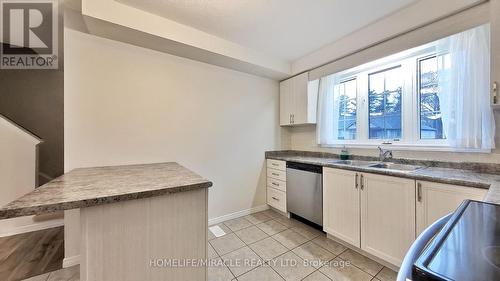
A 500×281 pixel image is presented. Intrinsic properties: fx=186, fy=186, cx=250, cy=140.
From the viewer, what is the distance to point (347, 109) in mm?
2748

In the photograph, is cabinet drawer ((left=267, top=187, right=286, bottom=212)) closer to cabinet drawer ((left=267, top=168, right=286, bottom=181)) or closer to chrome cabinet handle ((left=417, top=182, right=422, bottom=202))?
cabinet drawer ((left=267, top=168, right=286, bottom=181))

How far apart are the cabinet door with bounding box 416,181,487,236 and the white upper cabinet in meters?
1.65

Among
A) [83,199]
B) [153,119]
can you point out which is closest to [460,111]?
[83,199]

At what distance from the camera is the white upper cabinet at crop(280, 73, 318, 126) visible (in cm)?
286

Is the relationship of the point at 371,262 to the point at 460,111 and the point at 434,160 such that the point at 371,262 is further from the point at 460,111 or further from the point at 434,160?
the point at 460,111

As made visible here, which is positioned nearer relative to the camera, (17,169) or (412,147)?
(412,147)

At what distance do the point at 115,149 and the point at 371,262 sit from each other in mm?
2798

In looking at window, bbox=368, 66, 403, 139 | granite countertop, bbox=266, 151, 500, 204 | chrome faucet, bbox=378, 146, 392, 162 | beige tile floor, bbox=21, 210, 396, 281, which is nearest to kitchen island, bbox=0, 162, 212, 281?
beige tile floor, bbox=21, 210, 396, 281

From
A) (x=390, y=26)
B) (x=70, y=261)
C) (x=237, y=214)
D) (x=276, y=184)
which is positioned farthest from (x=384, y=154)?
(x=70, y=261)

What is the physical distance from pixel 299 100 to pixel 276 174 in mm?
1224

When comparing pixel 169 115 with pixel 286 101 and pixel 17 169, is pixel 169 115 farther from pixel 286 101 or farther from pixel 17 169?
pixel 17 169

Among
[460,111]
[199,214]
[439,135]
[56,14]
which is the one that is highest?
[56,14]

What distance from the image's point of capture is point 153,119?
2.19m

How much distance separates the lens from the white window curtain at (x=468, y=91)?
150 centimetres
